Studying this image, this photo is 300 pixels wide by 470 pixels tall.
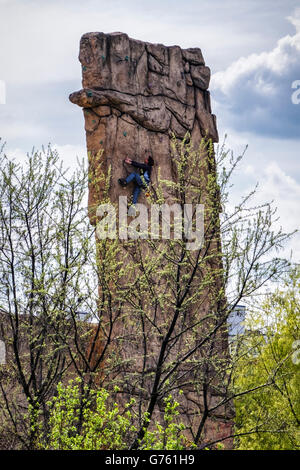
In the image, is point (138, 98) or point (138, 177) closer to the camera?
point (138, 177)

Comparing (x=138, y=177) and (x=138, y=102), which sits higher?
(x=138, y=102)

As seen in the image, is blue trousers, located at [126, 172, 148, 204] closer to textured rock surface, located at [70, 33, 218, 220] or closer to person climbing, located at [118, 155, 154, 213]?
person climbing, located at [118, 155, 154, 213]

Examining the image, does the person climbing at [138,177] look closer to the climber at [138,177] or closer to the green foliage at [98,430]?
the climber at [138,177]

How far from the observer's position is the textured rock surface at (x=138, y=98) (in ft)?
41.0

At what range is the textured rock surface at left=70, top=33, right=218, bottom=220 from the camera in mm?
12500

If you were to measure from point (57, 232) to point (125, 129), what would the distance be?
16.8 ft

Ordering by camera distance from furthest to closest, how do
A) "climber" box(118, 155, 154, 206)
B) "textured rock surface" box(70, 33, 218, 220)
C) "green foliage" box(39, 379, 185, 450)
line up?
"textured rock surface" box(70, 33, 218, 220) < "climber" box(118, 155, 154, 206) < "green foliage" box(39, 379, 185, 450)

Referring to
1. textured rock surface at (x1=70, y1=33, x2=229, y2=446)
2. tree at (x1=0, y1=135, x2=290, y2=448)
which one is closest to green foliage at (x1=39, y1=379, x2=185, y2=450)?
tree at (x1=0, y1=135, x2=290, y2=448)

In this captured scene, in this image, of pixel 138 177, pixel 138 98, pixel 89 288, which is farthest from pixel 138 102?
pixel 89 288

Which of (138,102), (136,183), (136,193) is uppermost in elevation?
(138,102)

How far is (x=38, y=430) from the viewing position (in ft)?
25.3

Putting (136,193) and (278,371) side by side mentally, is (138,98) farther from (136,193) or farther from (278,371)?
(278,371)

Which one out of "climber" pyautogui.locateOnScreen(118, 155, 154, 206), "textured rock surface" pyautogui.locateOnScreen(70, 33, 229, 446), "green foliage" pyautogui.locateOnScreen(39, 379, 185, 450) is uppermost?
"textured rock surface" pyautogui.locateOnScreen(70, 33, 229, 446)

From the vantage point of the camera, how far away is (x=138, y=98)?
43.0 feet
